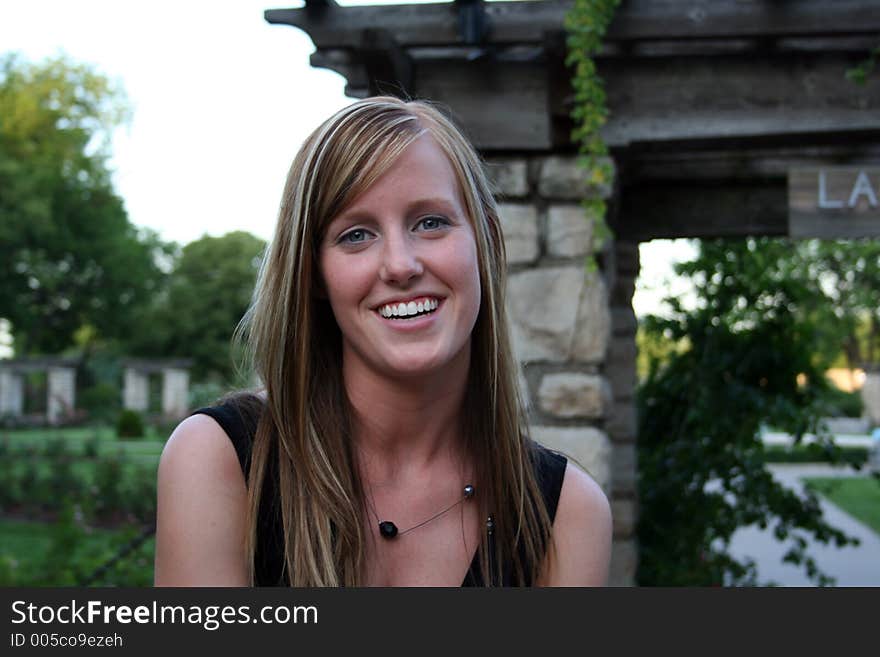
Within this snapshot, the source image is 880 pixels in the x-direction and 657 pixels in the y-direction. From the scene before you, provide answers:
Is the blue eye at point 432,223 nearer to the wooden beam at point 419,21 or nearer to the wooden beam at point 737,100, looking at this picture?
the wooden beam at point 419,21

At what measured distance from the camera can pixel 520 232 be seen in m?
3.52

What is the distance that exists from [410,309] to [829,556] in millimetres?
9604

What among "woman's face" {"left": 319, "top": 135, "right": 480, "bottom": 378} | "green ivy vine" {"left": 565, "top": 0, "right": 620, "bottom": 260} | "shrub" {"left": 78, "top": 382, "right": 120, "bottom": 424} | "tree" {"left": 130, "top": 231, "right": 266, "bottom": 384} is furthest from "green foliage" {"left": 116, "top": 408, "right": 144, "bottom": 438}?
"woman's face" {"left": 319, "top": 135, "right": 480, "bottom": 378}

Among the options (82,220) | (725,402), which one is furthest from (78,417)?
(725,402)

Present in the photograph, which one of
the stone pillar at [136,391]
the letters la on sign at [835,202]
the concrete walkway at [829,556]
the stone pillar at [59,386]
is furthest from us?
the stone pillar at [136,391]

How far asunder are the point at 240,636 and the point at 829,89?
9.83 ft

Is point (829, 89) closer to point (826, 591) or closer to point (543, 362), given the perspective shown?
point (543, 362)

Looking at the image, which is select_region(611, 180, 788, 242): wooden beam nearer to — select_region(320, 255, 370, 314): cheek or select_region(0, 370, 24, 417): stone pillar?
select_region(320, 255, 370, 314): cheek

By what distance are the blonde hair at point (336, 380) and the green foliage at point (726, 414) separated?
141 inches

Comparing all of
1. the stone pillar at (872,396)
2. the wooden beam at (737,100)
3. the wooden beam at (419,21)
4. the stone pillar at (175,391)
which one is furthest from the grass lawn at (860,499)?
the stone pillar at (175,391)

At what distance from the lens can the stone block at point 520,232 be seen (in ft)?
11.5

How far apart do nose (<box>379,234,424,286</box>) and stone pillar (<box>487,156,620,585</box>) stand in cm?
214

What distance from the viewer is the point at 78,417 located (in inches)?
1101

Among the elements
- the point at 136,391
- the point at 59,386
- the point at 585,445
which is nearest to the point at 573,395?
the point at 585,445
